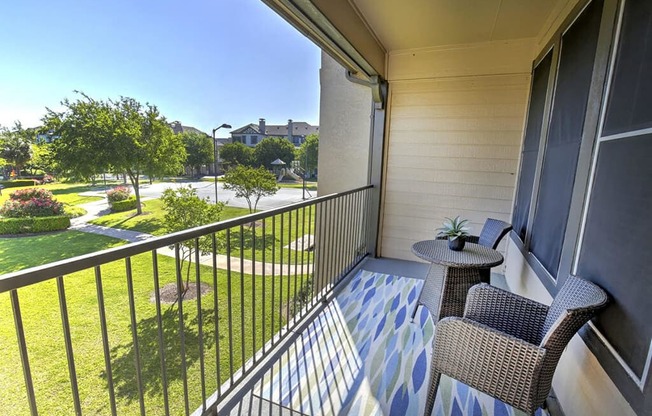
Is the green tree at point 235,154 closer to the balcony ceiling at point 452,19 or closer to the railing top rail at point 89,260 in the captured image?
the balcony ceiling at point 452,19

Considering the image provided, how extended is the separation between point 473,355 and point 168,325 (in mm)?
8593

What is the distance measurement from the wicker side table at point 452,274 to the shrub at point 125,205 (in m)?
15.0

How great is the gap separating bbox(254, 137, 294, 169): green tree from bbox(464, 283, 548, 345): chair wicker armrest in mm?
10664

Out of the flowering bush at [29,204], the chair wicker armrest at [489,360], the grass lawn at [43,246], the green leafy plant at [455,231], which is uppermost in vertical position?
the green leafy plant at [455,231]

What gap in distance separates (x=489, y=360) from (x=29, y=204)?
14.0 meters

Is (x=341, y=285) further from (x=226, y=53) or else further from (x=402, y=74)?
(x=226, y=53)

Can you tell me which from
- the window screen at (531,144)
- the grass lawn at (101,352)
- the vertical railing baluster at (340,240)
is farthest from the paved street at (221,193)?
the window screen at (531,144)

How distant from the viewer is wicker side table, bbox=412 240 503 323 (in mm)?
2016

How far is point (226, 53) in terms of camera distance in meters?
20.7

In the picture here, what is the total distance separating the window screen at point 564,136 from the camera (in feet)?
5.47

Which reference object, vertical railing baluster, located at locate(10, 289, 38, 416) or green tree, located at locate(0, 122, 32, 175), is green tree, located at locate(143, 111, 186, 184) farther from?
vertical railing baluster, located at locate(10, 289, 38, 416)

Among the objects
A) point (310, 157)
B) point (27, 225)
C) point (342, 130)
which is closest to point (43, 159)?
point (27, 225)

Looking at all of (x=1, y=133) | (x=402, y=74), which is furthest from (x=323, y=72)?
(x=1, y=133)

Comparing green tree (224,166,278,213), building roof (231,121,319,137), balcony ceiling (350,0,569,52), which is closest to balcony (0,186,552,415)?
balcony ceiling (350,0,569,52)
